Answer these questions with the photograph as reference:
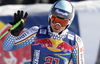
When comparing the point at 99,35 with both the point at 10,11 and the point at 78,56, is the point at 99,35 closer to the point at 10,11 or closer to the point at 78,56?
the point at 78,56

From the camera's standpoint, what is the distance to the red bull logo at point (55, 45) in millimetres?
2436

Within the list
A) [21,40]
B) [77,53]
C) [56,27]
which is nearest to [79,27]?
[77,53]

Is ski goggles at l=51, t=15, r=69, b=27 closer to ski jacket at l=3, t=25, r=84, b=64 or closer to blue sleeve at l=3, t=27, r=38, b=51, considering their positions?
ski jacket at l=3, t=25, r=84, b=64

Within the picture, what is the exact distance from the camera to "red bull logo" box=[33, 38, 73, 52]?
2.44 metres

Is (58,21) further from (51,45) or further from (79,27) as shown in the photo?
(79,27)

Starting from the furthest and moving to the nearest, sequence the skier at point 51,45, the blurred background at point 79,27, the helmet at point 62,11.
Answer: the blurred background at point 79,27
the skier at point 51,45
the helmet at point 62,11

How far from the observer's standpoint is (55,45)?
8.00ft

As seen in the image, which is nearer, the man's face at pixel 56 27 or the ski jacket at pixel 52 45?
the man's face at pixel 56 27

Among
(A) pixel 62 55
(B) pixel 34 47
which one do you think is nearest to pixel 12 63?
(B) pixel 34 47

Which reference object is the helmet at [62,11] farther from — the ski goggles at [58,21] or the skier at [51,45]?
the skier at [51,45]

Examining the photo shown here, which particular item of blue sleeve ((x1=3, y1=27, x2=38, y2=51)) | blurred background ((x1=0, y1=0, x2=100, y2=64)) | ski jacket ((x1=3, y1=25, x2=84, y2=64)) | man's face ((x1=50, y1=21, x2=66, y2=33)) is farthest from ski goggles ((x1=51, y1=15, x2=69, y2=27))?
blurred background ((x1=0, y1=0, x2=100, y2=64))

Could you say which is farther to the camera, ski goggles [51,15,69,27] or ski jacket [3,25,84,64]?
ski jacket [3,25,84,64]

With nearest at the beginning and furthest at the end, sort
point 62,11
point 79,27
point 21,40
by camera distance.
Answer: point 62,11
point 21,40
point 79,27

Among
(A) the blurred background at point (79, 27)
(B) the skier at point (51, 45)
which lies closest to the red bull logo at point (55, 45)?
(B) the skier at point (51, 45)
